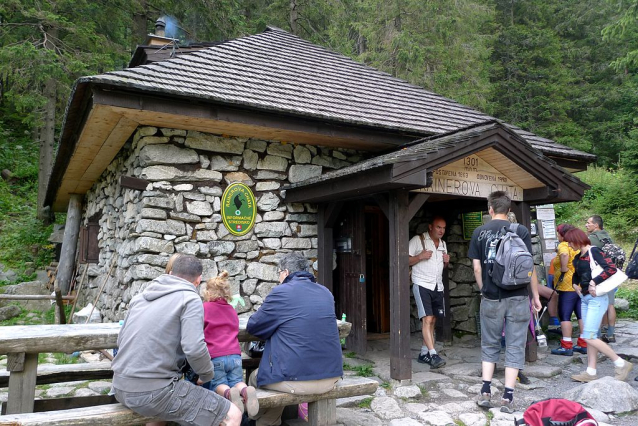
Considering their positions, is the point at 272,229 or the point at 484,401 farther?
the point at 272,229

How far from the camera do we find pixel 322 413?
11.9 feet

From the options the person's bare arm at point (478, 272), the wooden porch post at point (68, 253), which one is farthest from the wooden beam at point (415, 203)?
the wooden porch post at point (68, 253)

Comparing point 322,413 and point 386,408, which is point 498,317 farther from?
point 322,413

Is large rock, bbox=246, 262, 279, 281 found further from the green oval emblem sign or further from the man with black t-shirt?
the man with black t-shirt

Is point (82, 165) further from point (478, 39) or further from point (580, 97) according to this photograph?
point (580, 97)

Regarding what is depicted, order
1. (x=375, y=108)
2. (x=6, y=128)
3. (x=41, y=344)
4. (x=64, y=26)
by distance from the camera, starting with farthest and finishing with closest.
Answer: (x=6, y=128)
(x=64, y=26)
(x=375, y=108)
(x=41, y=344)

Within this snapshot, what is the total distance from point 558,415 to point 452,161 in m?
2.67

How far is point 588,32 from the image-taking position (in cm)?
2152

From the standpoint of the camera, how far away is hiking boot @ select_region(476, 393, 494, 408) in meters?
4.22

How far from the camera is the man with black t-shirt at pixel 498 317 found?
13.8 ft

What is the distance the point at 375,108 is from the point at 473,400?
4.33 m

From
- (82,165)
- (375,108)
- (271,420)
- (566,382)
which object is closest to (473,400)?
(566,382)

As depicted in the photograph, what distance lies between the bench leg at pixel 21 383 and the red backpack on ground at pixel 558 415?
349cm

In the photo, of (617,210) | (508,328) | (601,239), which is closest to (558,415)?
(508,328)
